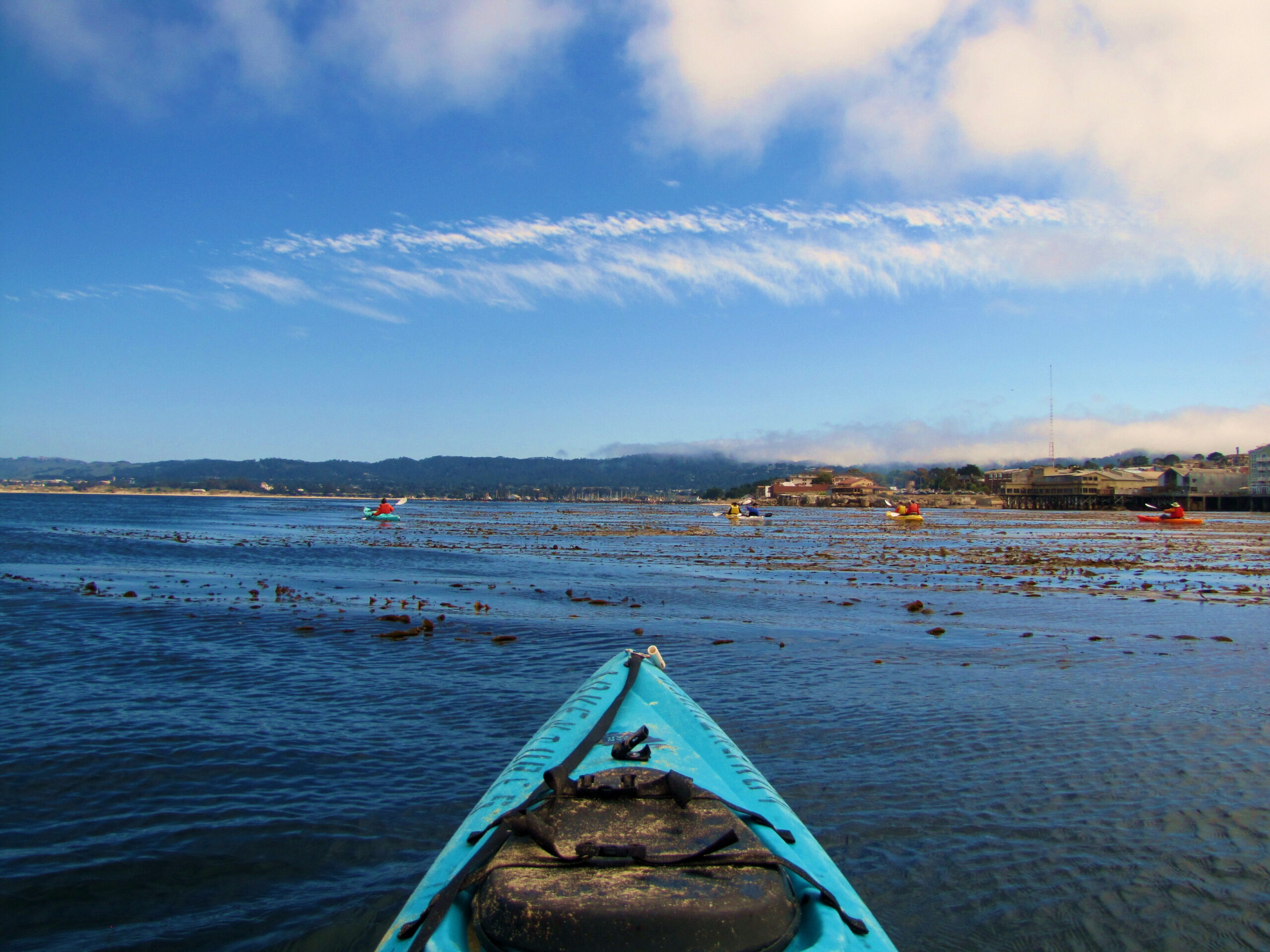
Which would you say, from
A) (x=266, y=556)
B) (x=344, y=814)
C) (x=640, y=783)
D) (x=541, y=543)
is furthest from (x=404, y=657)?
(x=541, y=543)

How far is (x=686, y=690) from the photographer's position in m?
10.2

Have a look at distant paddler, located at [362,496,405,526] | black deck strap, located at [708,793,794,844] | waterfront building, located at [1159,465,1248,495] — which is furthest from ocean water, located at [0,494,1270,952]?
waterfront building, located at [1159,465,1248,495]

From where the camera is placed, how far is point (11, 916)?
16.3ft

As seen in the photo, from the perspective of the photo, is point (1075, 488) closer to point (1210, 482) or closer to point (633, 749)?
point (1210, 482)

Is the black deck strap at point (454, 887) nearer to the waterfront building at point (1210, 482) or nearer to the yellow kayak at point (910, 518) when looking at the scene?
the yellow kayak at point (910, 518)

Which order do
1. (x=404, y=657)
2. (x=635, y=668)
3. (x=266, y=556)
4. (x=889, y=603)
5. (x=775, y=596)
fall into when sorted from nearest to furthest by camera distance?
1. (x=635, y=668)
2. (x=404, y=657)
3. (x=889, y=603)
4. (x=775, y=596)
5. (x=266, y=556)

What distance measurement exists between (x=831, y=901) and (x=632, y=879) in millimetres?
915

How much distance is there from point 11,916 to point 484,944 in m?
4.03

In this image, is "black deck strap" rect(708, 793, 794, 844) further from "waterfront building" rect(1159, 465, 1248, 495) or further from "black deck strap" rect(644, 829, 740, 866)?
"waterfront building" rect(1159, 465, 1248, 495)

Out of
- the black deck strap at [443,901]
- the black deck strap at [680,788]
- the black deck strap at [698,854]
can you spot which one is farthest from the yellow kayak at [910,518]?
the black deck strap at [443,901]

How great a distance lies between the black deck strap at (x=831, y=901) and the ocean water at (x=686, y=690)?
1869 millimetres

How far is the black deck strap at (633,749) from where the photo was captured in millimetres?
4906

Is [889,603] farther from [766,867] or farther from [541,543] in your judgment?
[541,543]

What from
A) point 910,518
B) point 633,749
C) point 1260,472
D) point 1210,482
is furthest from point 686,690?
point 1210,482
